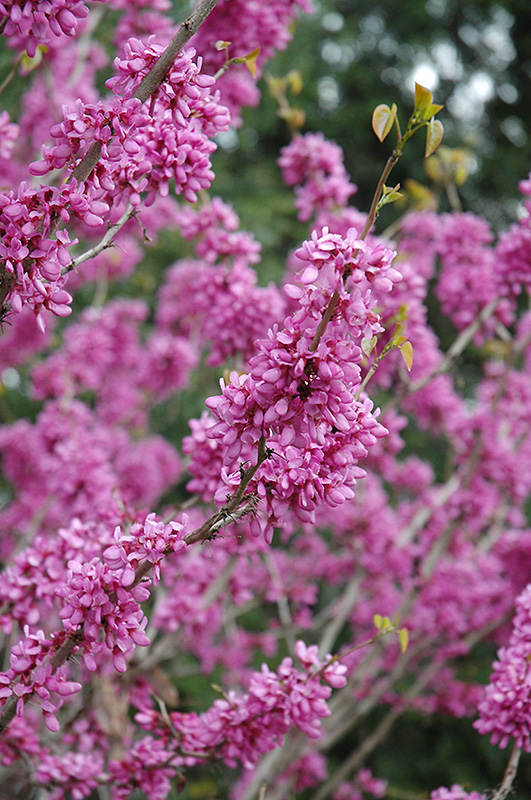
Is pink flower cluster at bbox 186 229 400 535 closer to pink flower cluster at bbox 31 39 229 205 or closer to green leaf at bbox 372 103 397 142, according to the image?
green leaf at bbox 372 103 397 142

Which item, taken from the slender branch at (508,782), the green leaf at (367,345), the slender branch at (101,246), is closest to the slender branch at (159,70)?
the slender branch at (101,246)

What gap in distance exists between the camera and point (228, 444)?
3.71ft

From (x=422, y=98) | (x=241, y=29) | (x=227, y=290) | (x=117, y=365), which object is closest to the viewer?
(x=422, y=98)

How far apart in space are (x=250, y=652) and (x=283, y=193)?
4808 mm

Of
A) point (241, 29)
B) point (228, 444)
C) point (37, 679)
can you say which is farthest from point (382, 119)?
point (37, 679)

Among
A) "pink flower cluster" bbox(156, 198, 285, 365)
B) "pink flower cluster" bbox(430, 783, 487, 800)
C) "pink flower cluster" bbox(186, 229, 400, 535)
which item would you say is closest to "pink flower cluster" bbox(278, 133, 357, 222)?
"pink flower cluster" bbox(156, 198, 285, 365)

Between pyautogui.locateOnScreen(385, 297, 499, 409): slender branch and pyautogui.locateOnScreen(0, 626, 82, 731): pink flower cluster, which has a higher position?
pyautogui.locateOnScreen(0, 626, 82, 731): pink flower cluster

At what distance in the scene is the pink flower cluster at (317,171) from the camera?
2.60 meters

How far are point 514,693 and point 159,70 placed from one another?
1.58m

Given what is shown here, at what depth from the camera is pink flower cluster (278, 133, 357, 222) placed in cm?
260

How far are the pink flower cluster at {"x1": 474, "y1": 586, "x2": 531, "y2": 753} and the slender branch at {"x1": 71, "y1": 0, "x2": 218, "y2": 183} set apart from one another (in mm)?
1443

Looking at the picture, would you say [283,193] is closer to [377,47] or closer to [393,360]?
[377,47]

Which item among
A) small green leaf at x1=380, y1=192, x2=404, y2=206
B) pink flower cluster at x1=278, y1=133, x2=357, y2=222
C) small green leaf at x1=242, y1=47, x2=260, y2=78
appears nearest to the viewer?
small green leaf at x1=380, y1=192, x2=404, y2=206

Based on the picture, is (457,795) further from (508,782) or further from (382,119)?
(382,119)
